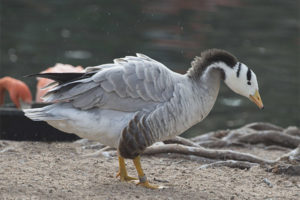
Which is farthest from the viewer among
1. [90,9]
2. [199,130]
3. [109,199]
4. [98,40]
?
[90,9]

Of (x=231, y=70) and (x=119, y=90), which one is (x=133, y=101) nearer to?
(x=119, y=90)

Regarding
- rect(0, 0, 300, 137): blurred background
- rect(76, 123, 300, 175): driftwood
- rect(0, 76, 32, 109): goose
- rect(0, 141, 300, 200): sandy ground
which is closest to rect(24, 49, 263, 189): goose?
rect(0, 141, 300, 200): sandy ground

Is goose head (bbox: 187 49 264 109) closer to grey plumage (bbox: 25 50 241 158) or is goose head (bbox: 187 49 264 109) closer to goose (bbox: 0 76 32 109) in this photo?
grey plumage (bbox: 25 50 241 158)

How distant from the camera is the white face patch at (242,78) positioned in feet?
20.2

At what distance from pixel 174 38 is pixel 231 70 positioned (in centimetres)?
1374

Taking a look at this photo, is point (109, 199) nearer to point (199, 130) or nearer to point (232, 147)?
point (232, 147)

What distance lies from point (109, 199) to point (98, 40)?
13.8 m

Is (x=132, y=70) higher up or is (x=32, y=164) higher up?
(x=132, y=70)

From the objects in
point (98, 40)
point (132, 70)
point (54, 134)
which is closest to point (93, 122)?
point (132, 70)

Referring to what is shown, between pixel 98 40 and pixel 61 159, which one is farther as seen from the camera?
pixel 98 40

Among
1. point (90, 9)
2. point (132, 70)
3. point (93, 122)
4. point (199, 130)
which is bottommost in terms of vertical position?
point (199, 130)

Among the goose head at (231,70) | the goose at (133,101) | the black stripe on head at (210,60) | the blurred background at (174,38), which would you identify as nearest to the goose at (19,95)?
the blurred background at (174,38)

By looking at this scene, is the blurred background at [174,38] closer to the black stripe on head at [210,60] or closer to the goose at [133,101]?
the black stripe on head at [210,60]

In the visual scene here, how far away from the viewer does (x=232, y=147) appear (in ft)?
29.1
